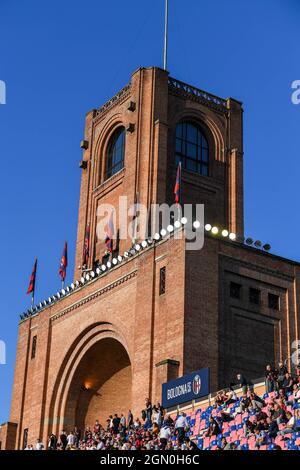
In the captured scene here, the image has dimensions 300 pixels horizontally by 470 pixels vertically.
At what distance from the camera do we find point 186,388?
42.5 m

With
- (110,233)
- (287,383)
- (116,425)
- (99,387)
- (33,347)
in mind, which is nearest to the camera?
(287,383)

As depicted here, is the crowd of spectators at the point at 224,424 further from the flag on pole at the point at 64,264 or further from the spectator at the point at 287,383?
the flag on pole at the point at 64,264

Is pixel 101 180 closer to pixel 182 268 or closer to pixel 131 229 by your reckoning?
pixel 131 229

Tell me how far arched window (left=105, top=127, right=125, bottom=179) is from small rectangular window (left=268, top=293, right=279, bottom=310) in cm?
1512

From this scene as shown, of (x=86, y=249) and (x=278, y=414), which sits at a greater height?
(x=86, y=249)

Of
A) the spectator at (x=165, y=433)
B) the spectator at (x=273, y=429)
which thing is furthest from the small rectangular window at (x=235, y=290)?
the spectator at (x=273, y=429)

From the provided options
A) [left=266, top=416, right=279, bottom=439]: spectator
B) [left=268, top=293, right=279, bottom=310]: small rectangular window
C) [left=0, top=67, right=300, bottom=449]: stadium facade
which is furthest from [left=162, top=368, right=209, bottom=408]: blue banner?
[left=266, top=416, right=279, bottom=439]: spectator

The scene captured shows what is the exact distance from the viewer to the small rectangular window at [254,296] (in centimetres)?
4916

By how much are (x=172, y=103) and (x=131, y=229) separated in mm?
8992

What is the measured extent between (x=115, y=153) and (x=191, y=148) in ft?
17.6

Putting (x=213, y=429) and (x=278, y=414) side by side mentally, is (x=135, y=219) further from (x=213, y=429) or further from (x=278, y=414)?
(x=278, y=414)

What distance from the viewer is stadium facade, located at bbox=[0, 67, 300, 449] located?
46.7 metres

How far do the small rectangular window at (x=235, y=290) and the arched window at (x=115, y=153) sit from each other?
48.2ft

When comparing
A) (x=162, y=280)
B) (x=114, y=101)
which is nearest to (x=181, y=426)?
(x=162, y=280)
